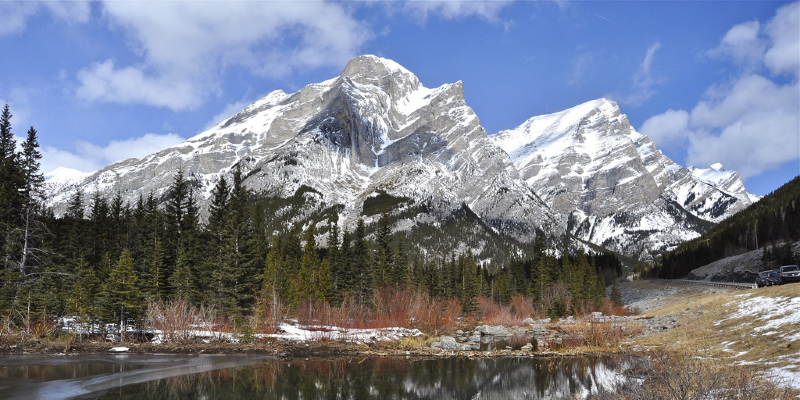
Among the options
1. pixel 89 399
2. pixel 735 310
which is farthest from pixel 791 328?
pixel 89 399

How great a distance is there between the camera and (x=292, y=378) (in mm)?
27156

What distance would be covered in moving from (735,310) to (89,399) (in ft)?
131

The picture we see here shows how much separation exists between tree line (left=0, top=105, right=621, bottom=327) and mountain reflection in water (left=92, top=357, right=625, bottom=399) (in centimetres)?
2002

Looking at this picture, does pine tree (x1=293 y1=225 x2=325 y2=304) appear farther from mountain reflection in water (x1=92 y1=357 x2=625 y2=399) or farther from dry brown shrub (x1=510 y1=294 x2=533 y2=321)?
dry brown shrub (x1=510 y1=294 x2=533 y2=321)

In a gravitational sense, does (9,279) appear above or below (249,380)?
above

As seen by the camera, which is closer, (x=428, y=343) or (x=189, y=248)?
(x=428, y=343)

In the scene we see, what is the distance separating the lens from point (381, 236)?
8925cm

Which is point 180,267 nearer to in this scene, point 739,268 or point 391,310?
point 391,310

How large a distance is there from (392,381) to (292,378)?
562 cm

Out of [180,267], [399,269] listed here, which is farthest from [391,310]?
[399,269]

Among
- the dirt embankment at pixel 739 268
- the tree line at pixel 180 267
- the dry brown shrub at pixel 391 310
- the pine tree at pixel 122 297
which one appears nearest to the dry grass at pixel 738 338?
the dry brown shrub at pixel 391 310

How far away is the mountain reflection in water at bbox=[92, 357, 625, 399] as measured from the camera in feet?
75.7

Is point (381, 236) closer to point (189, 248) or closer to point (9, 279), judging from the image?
point (189, 248)

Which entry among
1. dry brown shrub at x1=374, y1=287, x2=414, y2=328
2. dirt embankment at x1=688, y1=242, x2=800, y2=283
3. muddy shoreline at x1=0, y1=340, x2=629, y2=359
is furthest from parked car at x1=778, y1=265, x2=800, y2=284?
dirt embankment at x1=688, y1=242, x2=800, y2=283
